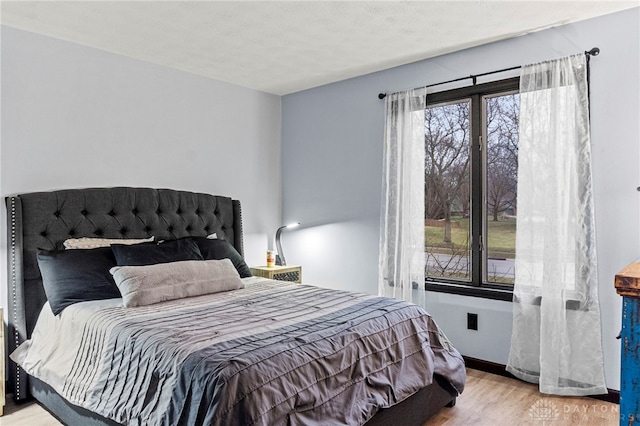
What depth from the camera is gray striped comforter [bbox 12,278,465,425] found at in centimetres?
167

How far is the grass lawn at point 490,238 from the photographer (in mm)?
3242

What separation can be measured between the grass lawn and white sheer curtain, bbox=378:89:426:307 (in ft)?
0.64

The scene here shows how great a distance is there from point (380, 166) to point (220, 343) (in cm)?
239

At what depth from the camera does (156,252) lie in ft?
10.2

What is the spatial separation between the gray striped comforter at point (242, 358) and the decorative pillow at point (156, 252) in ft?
1.12

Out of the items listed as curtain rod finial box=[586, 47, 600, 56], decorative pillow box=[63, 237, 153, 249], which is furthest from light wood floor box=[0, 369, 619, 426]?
curtain rod finial box=[586, 47, 600, 56]

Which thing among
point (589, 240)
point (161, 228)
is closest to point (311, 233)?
point (161, 228)

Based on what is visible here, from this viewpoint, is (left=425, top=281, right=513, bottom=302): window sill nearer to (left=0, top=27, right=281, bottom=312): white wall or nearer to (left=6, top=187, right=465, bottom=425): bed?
(left=6, top=187, right=465, bottom=425): bed

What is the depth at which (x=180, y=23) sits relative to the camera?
9.30 feet

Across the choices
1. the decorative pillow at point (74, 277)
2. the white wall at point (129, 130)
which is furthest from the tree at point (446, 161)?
A: the decorative pillow at point (74, 277)

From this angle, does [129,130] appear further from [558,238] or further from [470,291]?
[558,238]

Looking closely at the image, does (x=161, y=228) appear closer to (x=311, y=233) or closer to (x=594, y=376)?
(x=311, y=233)

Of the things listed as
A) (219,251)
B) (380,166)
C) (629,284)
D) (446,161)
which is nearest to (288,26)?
(380,166)

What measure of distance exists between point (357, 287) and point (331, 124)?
1.53 meters
